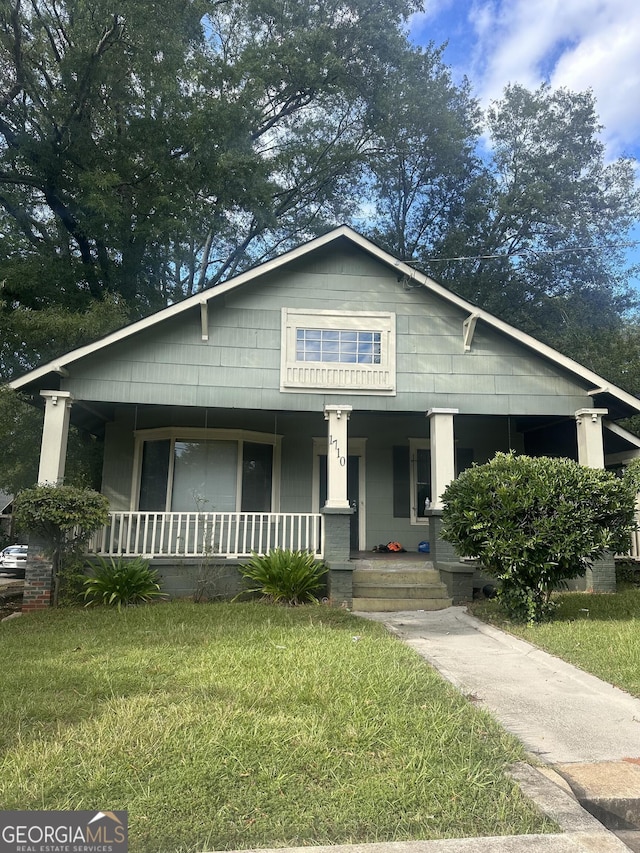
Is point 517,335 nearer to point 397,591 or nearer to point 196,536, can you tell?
point 397,591

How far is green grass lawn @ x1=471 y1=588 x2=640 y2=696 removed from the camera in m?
5.62

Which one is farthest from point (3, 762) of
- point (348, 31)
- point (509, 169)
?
point (509, 169)

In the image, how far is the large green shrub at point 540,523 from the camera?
7426mm

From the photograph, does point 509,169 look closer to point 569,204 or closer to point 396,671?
point 569,204

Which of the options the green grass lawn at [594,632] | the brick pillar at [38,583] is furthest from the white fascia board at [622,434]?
the brick pillar at [38,583]

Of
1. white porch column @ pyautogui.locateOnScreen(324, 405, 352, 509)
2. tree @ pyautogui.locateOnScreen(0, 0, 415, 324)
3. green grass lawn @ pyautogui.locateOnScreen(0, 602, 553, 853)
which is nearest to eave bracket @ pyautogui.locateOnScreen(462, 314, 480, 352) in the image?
white porch column @ pyautogui.locateOnScreen(324, 405, 352, 509)

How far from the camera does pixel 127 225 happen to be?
758 inches

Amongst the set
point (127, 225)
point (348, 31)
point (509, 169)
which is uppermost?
point (348, 31)

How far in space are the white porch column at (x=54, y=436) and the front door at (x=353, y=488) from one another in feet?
16.9

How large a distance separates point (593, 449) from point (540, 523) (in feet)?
12.9

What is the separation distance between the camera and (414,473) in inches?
510

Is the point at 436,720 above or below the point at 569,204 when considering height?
below

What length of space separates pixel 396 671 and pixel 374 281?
769cm

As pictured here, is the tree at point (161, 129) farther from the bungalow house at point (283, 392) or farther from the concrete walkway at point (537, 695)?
the concrete walkway at point (537, 695)
